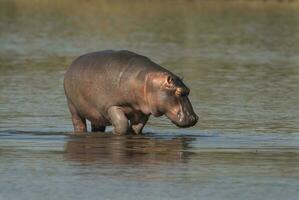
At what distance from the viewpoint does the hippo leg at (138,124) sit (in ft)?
49.8

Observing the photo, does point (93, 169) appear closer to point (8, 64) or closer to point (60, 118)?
point (60, 118)

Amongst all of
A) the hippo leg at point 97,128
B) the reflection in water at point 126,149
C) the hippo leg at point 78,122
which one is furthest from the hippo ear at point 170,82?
the hippo leg at point 78,122

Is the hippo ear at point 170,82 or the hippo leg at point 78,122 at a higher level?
the hippo ear at point 170,82

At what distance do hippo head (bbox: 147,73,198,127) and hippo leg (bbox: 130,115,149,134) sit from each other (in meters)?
0.38

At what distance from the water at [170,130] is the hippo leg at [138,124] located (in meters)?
0.26

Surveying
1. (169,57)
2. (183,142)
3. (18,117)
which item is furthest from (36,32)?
(183,142)

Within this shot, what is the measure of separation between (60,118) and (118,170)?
5006mm

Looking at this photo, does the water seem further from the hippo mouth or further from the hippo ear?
the hippo ear

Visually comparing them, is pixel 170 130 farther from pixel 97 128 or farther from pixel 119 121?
pixel 119 121

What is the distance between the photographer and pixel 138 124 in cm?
1520

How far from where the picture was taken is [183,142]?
14.5 meters

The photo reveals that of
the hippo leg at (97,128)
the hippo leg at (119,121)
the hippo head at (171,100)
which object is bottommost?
the hippo leg at (97,128)

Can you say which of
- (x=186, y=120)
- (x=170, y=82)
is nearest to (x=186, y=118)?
(x=186, y=120)

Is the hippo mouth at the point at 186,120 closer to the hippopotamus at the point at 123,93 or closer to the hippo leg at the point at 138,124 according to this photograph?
the hippopotamus at the point at 123,93
